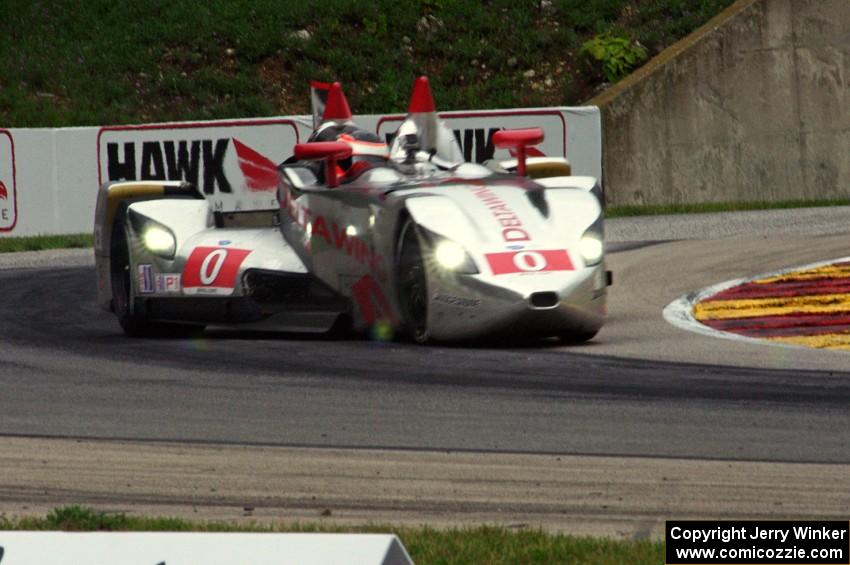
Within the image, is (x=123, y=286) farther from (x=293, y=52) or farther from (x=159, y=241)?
(x=293, y=52)

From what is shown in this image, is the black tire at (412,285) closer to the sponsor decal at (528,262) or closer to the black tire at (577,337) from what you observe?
the sponsor decal at (528,262)

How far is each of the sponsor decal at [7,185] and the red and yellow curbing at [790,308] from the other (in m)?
10.9

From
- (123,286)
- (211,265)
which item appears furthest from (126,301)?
(211,265)

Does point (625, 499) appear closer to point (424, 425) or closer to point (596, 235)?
point (424, 425)

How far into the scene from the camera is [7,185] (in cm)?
2084

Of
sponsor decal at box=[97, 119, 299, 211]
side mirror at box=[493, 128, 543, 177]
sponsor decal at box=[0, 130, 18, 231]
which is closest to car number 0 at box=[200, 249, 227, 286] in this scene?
side mirror at box=[493, 128, 543, 177]

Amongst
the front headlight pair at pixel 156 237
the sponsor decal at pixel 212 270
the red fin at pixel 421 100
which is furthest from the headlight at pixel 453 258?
the front headlight pair at pixel 156 237

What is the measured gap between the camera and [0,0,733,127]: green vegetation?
24719 millimetres

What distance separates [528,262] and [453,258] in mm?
487

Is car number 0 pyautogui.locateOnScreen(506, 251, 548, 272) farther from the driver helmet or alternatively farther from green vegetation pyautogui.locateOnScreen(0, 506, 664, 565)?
green vegetation pyautogui.locateOnScreen(0, 506, 664, 565)

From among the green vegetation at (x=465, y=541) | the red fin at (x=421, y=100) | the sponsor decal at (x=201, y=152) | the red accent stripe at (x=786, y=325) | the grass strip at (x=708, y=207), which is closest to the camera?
the green vegetation at (x=465, y=541)

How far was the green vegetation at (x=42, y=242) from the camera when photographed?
1994 cm

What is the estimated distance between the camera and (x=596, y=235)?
35.2 feet

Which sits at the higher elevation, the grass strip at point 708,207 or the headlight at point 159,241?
the headlight at point 159,241
